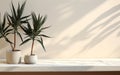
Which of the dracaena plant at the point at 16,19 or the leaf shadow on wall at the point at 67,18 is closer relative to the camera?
the dracaena plant at the point at 16,19

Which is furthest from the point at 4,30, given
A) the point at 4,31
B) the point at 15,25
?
the point at 15,25

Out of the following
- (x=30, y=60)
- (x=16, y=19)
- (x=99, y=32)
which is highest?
(x=16, y=19)

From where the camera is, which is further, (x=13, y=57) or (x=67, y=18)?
(x=67, y=18)

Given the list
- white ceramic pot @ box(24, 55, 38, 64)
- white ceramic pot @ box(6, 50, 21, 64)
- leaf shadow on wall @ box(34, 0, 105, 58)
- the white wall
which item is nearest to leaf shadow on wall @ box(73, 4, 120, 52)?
the white wall

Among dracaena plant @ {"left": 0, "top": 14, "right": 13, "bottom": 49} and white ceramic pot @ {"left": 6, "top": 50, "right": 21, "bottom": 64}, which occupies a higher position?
dracaena plant @ {"left": 0, "top": 14, "right": 13, "bottom": 49}

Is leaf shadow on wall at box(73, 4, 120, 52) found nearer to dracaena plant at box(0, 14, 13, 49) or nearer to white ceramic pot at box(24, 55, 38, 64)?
white ceramic pot at box(24, 55, 38, 64)

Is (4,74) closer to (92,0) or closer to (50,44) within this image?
(50,44)

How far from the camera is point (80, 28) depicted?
2025mm

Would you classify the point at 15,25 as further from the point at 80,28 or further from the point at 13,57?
the point at 80,28

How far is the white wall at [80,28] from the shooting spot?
201 cm

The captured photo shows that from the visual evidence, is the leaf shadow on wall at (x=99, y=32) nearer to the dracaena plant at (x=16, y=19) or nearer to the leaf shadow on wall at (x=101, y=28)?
the leaf shadow on wall at (x=101, y=28)

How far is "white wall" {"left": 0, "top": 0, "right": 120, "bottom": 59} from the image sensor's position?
2.01 metres

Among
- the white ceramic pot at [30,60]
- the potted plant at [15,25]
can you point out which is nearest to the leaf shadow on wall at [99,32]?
the white ceramic pot at [30,60]

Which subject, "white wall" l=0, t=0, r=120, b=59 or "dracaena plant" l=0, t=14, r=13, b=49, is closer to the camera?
"dracaena plant" l=0, t=14, r=13, b=49
